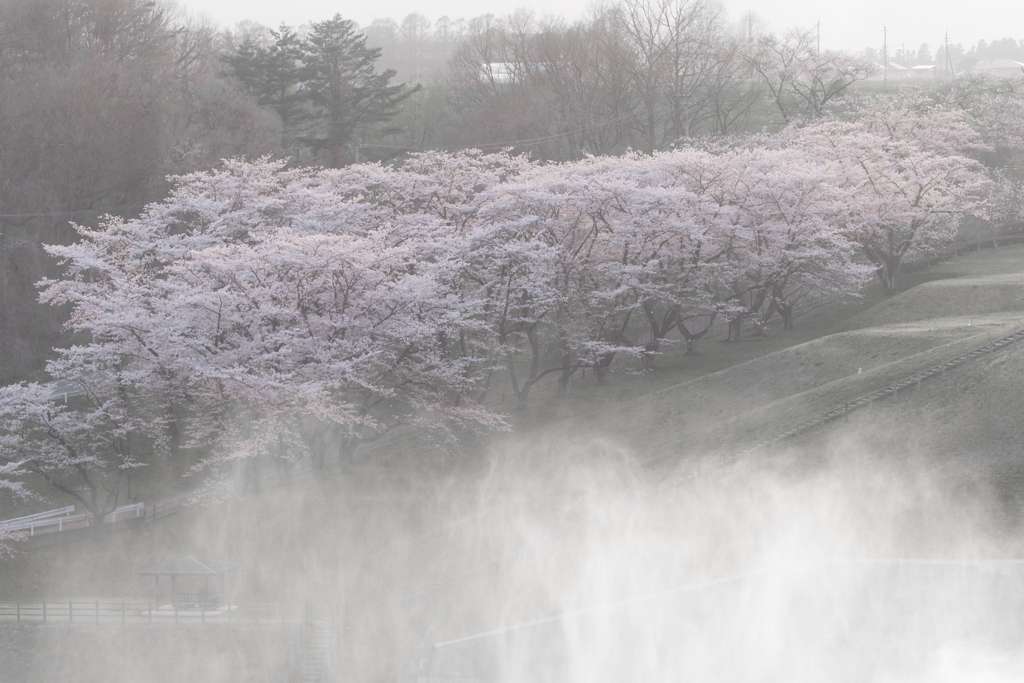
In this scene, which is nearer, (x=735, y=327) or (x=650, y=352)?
(x=650, y=352)

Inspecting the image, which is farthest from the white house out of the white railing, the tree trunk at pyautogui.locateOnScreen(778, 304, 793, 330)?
the white railing

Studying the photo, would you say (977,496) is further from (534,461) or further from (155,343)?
(155,343)

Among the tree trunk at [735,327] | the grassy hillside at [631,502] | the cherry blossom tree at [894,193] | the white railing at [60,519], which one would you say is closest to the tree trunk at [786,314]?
the tree trunk at [735,327]

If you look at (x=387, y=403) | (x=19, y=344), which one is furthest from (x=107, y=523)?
(x=19, y=344)

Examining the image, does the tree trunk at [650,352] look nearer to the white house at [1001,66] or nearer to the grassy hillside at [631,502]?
the grassy hillside at [631,502]

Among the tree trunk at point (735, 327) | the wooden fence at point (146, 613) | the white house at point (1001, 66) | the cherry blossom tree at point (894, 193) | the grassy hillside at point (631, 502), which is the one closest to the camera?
the grassy hillside at point (631, 502)

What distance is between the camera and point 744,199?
3928 centimetres

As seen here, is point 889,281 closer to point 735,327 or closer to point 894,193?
point 894,193

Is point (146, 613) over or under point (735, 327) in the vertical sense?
under

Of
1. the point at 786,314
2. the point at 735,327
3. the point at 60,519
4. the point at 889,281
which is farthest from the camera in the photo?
the point at 889,281

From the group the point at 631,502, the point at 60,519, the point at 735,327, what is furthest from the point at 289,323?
the point at 735,327

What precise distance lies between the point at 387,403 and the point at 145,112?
23.4 metres

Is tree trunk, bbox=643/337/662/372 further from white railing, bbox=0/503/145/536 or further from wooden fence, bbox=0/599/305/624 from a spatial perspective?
white railing, bbox=0/503/145/536

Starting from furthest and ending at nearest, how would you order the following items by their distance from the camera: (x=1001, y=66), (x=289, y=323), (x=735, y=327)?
(x=1001, y=66)
(x=735, y=327)
(x=289, y=323)
